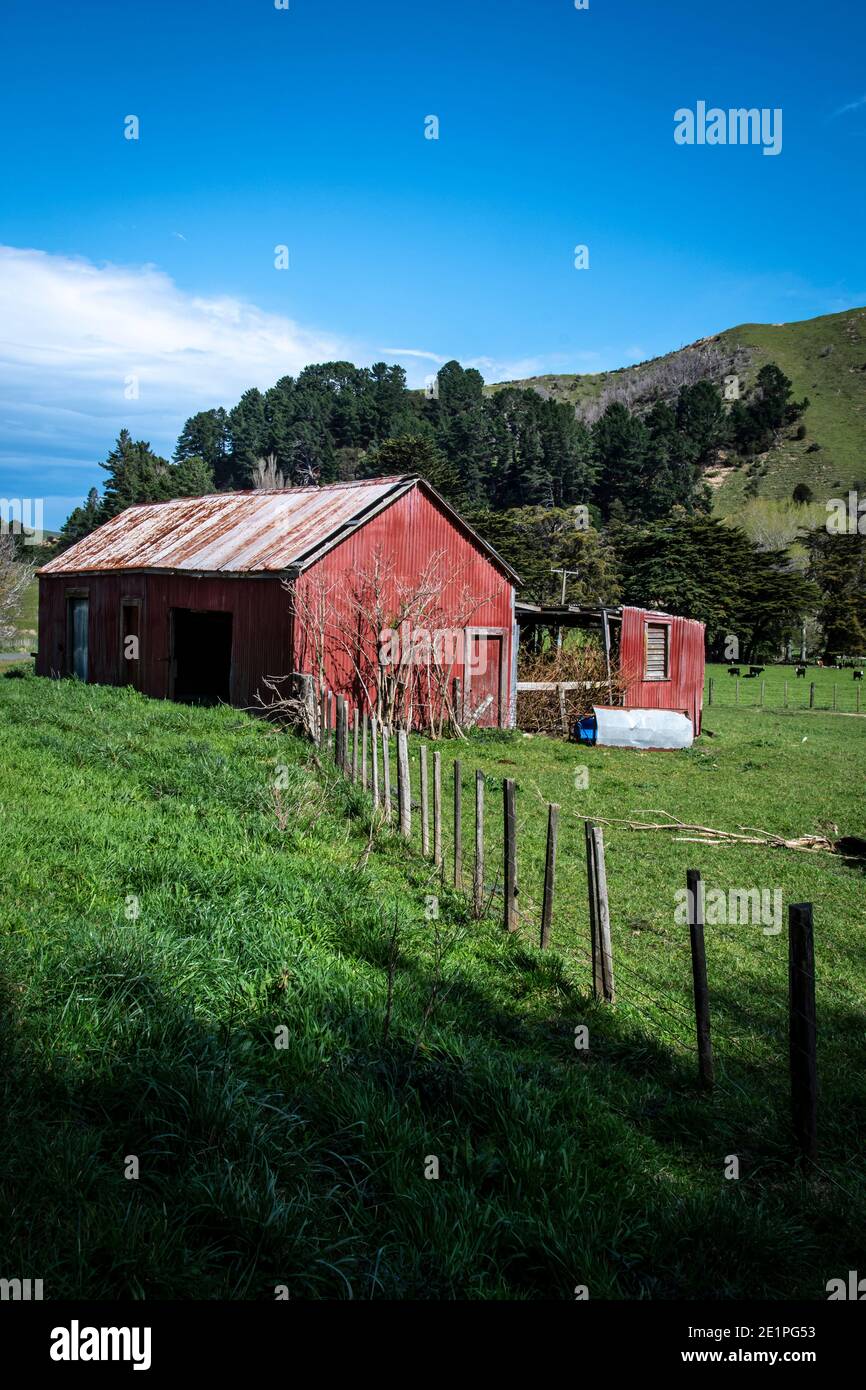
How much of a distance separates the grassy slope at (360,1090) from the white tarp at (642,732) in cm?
1105

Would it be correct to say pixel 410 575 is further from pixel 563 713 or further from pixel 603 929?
pixel 603 929

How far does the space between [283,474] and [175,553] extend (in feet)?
252

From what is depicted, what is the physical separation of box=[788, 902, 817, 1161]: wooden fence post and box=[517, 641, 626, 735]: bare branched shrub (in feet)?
56.3

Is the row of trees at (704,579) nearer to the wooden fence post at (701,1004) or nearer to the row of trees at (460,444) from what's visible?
the row of trees at (460,444)

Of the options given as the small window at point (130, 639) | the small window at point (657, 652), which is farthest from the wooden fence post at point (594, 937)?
the small window at point (130, 639)

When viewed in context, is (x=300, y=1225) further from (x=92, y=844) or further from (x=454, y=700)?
(x=454, y=700)

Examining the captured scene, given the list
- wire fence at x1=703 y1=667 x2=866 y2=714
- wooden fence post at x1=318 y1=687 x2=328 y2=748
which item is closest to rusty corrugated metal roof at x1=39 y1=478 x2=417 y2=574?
wooden fence post at x1=318 y1=687 x2=328 y2=748

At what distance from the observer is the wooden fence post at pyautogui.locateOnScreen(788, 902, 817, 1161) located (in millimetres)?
4395

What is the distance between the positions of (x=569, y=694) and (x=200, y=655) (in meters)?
9.71

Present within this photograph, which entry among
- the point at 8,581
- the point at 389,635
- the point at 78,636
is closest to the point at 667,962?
the point at 389,635

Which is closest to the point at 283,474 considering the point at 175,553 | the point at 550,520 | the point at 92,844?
the point at 550,520

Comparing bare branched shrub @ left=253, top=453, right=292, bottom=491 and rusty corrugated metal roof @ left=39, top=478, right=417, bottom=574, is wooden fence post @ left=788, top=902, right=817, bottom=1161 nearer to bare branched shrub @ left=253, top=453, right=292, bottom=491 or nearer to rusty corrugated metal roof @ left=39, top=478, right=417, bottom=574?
rusty corrugated metal roof @ left=39, top=478, right=417, bottom=574

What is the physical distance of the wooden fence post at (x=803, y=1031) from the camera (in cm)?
439
